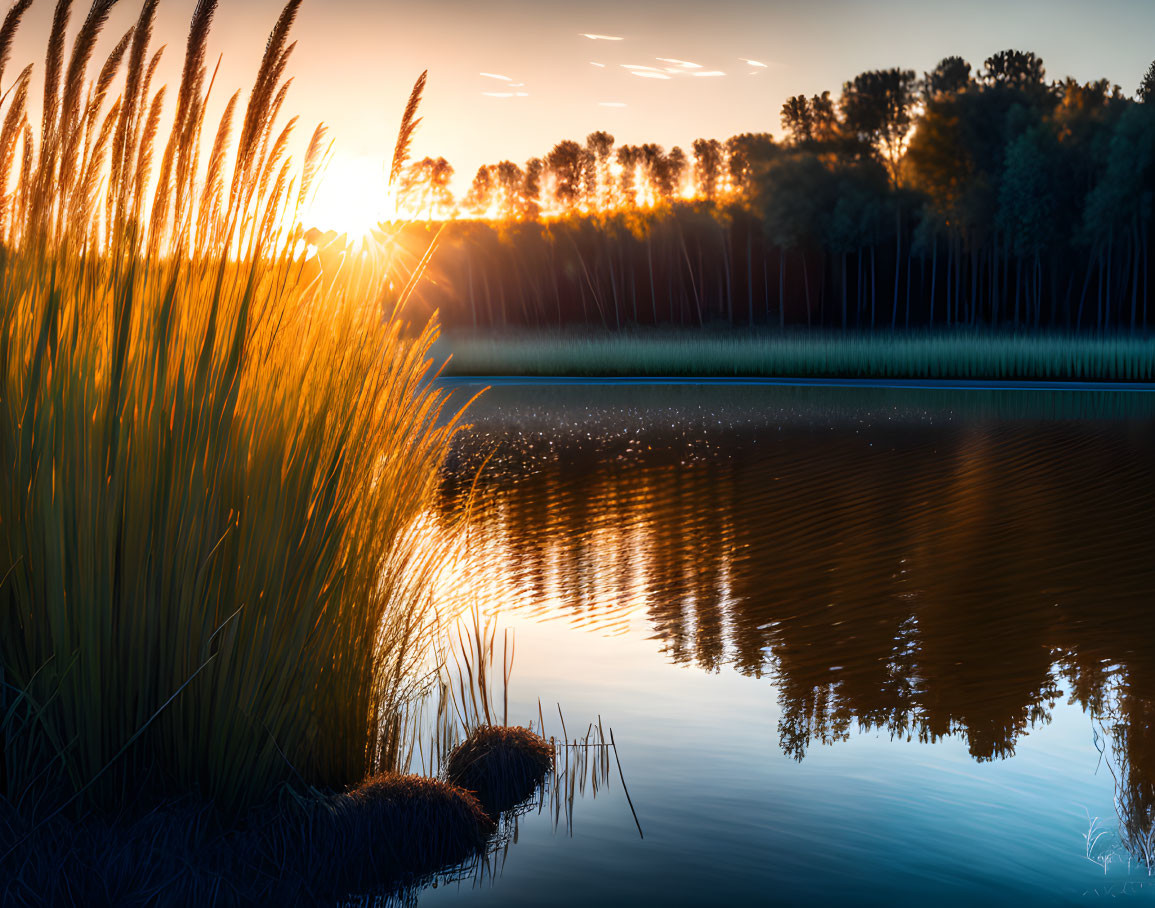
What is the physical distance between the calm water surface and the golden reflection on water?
3 centimetres

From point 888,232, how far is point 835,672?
35001 mm

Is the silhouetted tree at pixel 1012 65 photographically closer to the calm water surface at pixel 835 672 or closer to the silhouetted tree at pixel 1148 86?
the silhouetted tree at pixel 1148 86

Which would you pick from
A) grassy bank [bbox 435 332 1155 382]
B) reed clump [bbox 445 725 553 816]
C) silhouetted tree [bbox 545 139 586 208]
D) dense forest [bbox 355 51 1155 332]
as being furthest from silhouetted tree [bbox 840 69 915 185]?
reed clump [bbox 445 725 553 816]

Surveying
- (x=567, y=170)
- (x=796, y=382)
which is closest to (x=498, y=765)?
(x=796, y=382)

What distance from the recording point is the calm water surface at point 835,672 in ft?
9.81

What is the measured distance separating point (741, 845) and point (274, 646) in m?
1.38

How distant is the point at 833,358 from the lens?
2394 cm

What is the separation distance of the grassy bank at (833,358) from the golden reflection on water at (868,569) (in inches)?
382

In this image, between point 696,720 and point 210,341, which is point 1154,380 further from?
point 210,341

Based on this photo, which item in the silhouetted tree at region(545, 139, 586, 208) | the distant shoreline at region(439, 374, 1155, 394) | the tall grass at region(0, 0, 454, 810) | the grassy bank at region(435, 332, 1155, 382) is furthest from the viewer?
the silhouetted tree at region(545, 139, 586, 208)

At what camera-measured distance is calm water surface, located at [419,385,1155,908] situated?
9.81 feet

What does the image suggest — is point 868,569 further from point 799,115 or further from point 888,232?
point 799,115

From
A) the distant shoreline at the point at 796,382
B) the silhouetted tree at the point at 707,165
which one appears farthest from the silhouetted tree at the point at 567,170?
the distant shoreline at the point at 796,382

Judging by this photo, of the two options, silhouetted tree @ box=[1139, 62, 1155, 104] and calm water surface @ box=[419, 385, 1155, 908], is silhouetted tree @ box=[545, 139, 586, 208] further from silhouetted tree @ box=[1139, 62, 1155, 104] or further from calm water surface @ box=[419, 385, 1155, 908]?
calm water surface @ box=[419, 385, 1155, 908]
